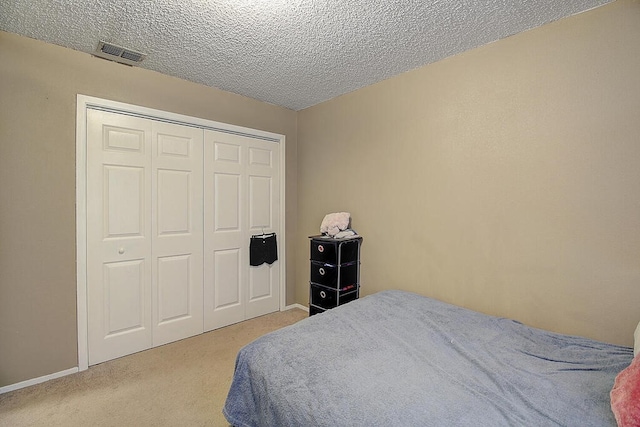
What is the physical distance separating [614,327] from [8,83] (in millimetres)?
4033

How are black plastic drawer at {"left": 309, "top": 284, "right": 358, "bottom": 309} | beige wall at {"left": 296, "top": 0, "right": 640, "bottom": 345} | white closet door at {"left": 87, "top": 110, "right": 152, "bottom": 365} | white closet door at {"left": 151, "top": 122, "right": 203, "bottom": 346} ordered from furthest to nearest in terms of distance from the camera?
black plastic drawer at {"left": 309, "top": 284, "right": 358, "bottom": 309} < white closet door at {"left": 151, "top": 122, "right": 203, "bottom": 346} < white closet door at {"left": 87, "top": 110, "right": 152, "bottom": 365} < beige wall at {"left": 296, "top": 0, "right": 640, "bottom": 345}

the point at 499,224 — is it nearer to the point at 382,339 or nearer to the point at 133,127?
the point at 382,339

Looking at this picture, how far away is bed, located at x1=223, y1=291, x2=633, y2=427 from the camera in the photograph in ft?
3.43

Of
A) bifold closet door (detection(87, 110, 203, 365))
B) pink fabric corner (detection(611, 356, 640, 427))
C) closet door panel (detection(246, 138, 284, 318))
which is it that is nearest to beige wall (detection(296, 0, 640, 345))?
pink fabric corner (detection(611, 356, 640, 427))

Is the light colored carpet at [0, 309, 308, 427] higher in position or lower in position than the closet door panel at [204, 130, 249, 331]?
lower

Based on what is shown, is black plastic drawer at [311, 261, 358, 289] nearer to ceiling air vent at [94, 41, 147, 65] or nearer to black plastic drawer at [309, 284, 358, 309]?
black plastic drawer at [309, 284, 358, 309]

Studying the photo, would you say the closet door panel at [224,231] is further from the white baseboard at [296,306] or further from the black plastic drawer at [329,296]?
the black plastic drawer at [329,296]

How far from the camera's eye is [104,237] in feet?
7.71

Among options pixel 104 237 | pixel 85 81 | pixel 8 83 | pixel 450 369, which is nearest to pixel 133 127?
pixel 85 81

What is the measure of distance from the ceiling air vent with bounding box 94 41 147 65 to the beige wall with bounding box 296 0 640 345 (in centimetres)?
192

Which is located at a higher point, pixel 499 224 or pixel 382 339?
pixel 499 224

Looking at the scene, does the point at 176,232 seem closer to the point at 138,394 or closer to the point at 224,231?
the point at 224,231

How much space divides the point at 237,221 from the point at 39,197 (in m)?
1.54

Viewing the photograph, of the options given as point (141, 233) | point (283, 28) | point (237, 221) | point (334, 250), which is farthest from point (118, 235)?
point (283, 28)
